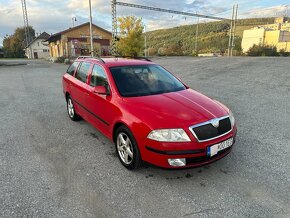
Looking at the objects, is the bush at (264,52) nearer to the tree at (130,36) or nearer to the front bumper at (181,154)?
the tree at (130,36)

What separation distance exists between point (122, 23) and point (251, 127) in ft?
100.0

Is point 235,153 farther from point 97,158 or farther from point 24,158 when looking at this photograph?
point 24,158

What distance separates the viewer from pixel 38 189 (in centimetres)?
310

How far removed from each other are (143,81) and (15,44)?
299ft

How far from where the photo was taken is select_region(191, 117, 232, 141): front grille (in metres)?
3.06

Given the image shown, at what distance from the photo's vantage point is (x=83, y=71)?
526cm

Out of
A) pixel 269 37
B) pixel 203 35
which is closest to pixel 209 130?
pixel 269 37

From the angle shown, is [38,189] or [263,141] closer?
[38,189]

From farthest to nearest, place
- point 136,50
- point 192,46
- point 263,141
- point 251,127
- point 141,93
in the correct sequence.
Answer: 1. point 192,46
2. point 136,50
3. point 251,127
4. point 263,141
5. point 141,93

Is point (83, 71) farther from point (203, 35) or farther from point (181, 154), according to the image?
point (203, 35)

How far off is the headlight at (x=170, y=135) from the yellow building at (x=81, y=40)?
38.2m

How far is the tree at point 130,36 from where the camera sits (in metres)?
31.6

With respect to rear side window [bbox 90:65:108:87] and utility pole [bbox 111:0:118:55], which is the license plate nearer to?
rear side window [bbox 90:65:108:87]

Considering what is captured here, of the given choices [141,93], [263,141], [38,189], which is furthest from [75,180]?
[263,141]
